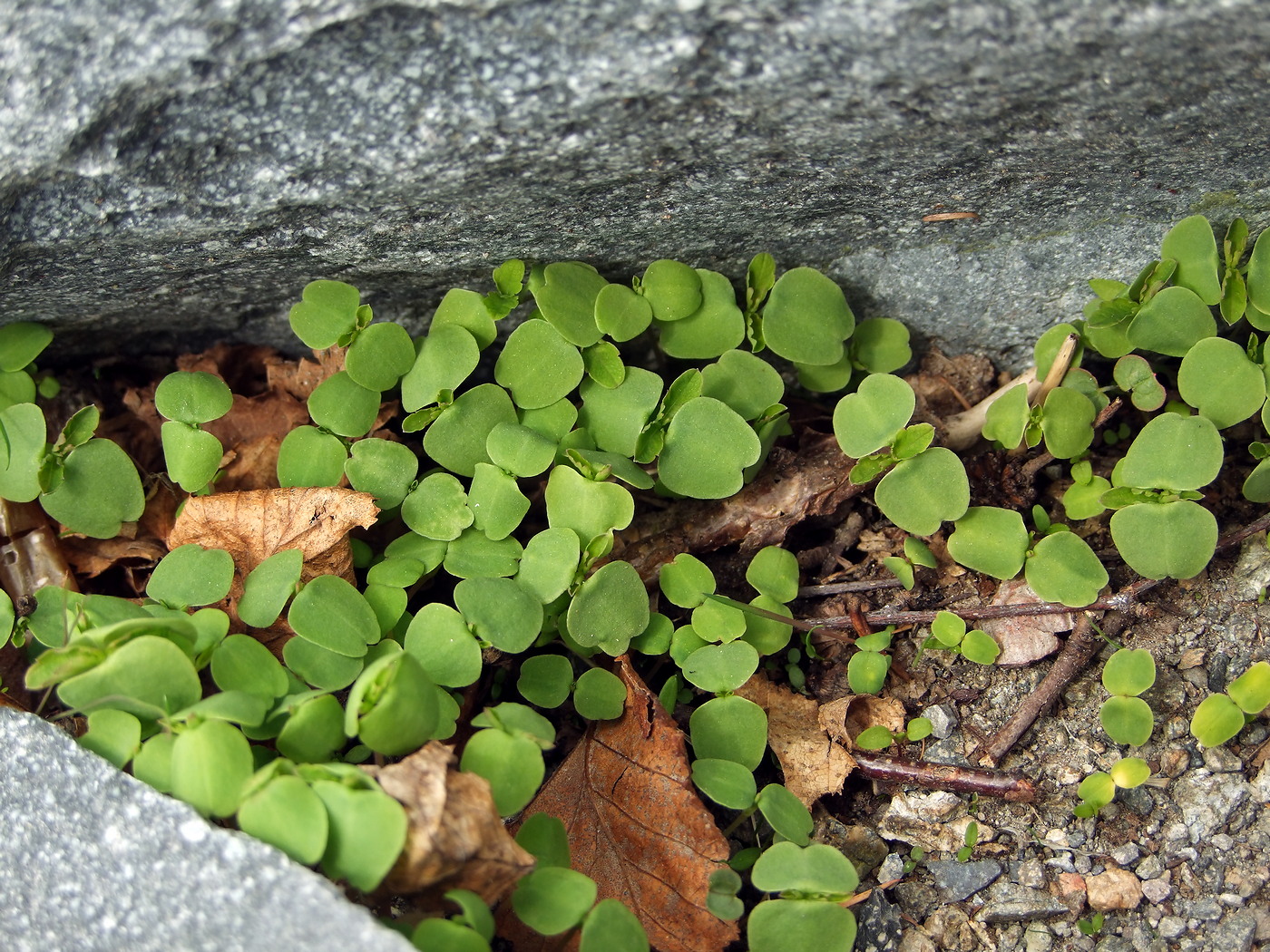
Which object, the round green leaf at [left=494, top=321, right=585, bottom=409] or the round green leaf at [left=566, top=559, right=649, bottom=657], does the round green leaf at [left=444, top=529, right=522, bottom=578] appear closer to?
the round green leaf at [left=566, top=559, right=649, bottom=657]

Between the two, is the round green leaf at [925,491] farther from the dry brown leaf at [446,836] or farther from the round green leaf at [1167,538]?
the dry brown leaf at [446,836]

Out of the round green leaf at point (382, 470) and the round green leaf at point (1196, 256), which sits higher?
the round green leaf at point (1196, 256)

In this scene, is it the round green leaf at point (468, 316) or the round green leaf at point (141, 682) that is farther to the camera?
the round green leaf at point (468, 316)

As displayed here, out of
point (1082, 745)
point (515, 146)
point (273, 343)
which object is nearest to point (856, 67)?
point (515, 146)

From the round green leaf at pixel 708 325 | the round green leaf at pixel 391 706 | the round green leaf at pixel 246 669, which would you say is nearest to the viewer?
the round green leaf at pixel 391 706

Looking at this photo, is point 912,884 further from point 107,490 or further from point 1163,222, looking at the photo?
point 107,490

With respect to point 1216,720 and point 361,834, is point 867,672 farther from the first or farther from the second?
point 361,834

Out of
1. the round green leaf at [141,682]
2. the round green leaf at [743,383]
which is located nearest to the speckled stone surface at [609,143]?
the round green leaf at [743,383]

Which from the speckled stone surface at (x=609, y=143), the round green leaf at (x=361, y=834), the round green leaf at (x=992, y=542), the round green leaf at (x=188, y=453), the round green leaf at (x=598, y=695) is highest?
the speckled stone surface at (x=609, y=143)
